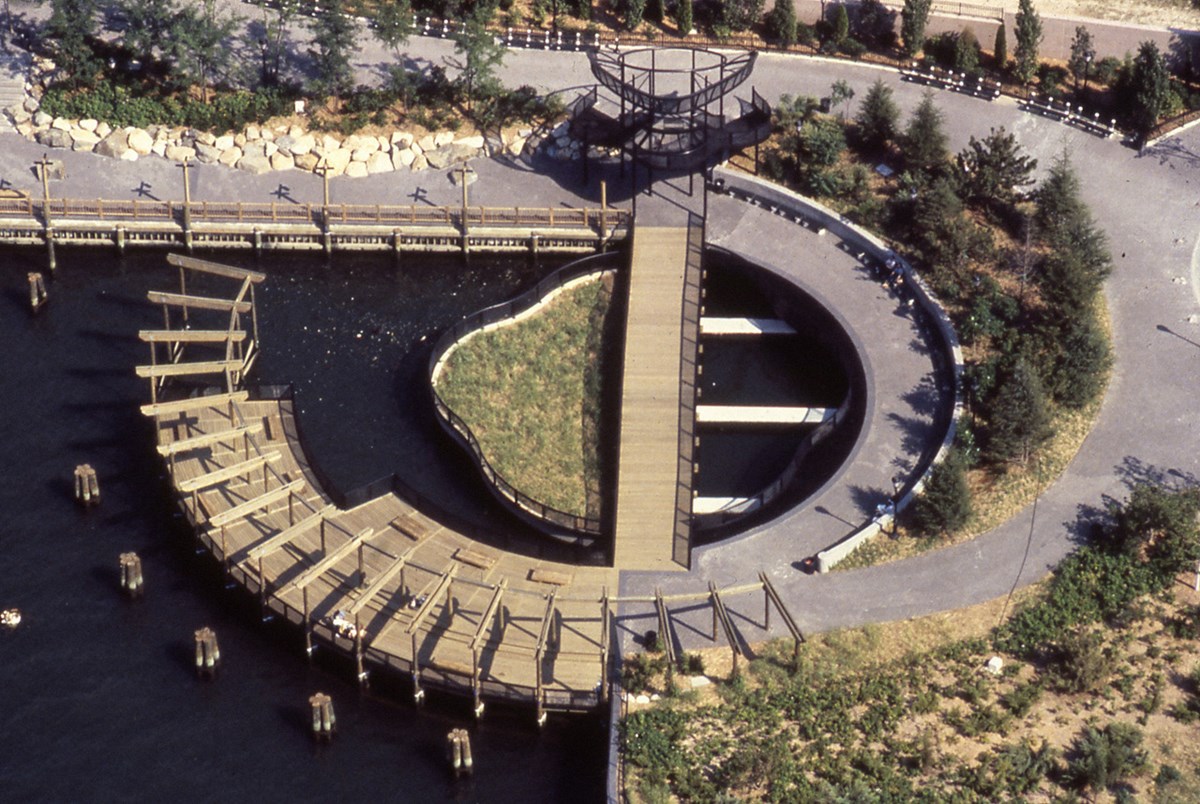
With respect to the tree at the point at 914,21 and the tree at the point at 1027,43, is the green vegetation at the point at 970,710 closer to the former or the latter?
the tree at the point at 1027,43

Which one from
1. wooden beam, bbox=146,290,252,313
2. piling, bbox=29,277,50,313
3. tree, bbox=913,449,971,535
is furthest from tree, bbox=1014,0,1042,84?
piling, bbox=29,277,50,313

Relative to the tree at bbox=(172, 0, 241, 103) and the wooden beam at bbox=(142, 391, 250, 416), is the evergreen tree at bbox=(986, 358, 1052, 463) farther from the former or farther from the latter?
the tree at bbox=(172, 0, 241, 103)

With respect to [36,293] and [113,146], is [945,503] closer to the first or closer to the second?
[36,293]

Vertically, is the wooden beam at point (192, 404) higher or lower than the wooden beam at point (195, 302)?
lower

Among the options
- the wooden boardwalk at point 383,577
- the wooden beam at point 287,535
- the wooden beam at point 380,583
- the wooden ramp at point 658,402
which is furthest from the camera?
the wooden ramp at point 658,402

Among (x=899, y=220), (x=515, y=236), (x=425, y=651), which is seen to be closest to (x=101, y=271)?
(x=515, y=236)

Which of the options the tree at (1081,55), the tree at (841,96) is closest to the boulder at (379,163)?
the tree at (841,96)
